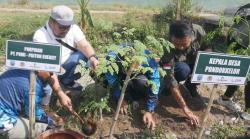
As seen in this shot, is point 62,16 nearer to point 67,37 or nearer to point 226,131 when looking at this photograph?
point 67,37

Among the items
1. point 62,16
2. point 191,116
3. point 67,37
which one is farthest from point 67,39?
point 191,116

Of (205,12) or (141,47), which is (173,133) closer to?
(141,47)

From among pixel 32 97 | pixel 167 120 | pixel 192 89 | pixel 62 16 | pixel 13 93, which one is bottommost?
pixel 167 120

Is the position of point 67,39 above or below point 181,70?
above

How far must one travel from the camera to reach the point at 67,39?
15.4 ft

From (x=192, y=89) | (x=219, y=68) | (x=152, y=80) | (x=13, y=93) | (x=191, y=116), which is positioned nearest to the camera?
(x=219, y=68)

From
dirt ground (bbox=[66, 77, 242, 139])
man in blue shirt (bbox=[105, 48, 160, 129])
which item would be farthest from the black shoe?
man in blue shirt (bbox=[105, 48, 160, 129])

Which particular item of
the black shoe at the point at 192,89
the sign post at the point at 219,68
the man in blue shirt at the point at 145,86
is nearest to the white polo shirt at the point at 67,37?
the man in blue shirt at the point at 145,86

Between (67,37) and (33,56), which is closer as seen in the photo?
(33,56)

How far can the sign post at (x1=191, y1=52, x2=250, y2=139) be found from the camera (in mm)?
3471

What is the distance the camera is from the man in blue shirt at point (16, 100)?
3734mm

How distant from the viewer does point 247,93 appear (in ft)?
15.8

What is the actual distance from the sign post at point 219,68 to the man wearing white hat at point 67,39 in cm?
111

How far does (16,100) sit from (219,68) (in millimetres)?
1677
